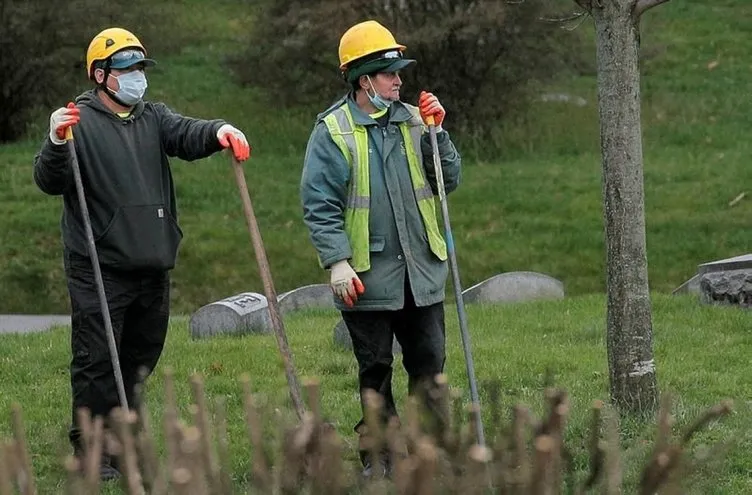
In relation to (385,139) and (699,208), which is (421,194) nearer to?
(385,139)

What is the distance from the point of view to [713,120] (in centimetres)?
2030

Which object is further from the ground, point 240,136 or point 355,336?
point 240,136

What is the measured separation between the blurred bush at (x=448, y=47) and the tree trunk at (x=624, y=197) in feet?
36.6

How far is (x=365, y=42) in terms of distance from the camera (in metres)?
5.72

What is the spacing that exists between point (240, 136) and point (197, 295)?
335 inches

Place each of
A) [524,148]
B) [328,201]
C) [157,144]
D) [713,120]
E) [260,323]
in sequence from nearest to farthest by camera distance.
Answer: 1. [328,201]
2. [157,144]
3. [260,323]
4. [524,148]
5. [713,120]

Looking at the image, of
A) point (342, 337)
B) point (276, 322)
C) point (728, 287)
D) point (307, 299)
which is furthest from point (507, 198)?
point (276, 322)

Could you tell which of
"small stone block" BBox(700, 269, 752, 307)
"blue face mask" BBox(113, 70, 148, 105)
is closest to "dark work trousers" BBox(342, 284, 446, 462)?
"blue face mask" BBox(113, 70, 148, 105)

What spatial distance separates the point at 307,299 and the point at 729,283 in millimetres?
3385

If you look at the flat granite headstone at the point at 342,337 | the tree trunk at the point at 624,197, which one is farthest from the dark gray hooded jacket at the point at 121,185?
the flat granite headstone at the point at 342,337

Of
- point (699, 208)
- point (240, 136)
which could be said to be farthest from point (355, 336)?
point (699, 208)

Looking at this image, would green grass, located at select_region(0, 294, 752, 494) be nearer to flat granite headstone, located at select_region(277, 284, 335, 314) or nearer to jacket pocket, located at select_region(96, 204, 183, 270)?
flat granite headstone, located at select_region(277, 284, 335, 314)

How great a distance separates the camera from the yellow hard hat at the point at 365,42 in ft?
18.7

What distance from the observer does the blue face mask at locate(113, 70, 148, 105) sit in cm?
597
